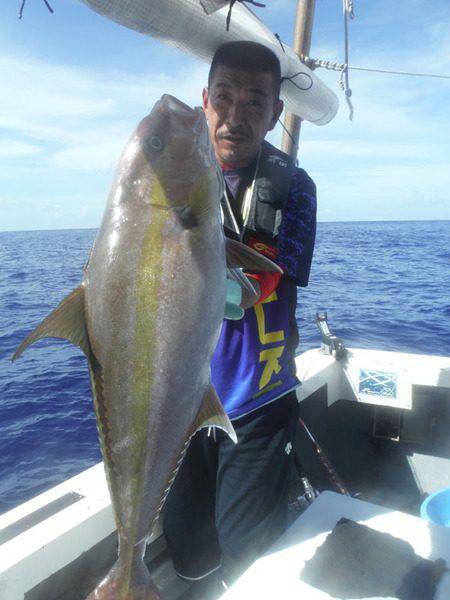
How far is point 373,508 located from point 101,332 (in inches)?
85.4

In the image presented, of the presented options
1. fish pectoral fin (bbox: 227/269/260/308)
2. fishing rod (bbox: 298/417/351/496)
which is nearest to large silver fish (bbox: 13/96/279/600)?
fish pectoral fin (bbox: 227/269/260/308)

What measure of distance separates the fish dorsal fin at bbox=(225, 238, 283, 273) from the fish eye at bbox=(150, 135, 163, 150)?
40 cm

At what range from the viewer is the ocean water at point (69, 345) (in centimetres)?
865

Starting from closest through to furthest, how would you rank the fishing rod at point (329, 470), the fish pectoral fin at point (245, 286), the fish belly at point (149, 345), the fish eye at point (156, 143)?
the fish belly at point (149, 345) < the fish eye at point (156, 143) < the fish pectoral fin at point (245, 286) < the fishing rod at point (329, 470)

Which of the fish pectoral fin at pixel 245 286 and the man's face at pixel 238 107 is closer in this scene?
the fish pectoral fin at pixel 245 286

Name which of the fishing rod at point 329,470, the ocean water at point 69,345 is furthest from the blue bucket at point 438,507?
the ocean water at point 69,345

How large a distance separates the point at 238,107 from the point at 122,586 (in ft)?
7.08

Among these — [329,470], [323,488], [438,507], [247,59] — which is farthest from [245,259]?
[323,488]

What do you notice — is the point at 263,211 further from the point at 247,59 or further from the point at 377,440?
the point at 377,440

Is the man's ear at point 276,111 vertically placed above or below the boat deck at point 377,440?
above

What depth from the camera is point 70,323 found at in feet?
5.57

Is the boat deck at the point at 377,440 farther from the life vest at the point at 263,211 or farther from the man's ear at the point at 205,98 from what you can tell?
the man's ear at the point at 205,98

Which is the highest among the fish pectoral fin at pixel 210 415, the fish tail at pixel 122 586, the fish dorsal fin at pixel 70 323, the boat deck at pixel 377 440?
the fish dorsal fin at pixel 70 323

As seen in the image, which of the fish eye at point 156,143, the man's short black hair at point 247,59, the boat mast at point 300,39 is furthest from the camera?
the boat mast at point 300,39
